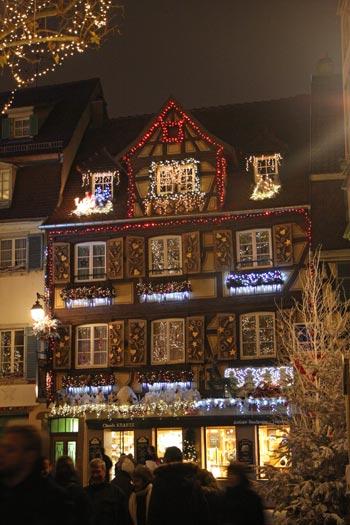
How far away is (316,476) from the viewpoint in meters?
15.4

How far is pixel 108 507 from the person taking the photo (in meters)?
8.49

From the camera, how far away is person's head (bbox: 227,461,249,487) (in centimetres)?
836

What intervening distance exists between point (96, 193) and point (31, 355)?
5.83 m

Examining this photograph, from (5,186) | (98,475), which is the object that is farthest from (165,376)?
(98,475)

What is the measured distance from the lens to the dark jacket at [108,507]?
8445mm

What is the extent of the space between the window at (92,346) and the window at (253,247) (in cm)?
490

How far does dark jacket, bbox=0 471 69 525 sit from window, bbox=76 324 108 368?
23.5 metres

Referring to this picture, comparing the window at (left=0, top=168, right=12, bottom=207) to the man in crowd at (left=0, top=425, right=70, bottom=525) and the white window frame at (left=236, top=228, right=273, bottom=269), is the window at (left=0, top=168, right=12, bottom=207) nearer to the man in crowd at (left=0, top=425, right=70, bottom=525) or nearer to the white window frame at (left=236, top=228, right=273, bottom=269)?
the white window frame at (left=236, top=228, right=273, bottom=269)

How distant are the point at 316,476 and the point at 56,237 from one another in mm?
15922

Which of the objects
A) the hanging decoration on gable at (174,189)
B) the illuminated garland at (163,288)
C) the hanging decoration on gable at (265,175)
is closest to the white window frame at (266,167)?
the hanging decoration on gable at (265,175)

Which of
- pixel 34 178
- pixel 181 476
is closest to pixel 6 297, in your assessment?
pixel 34 178

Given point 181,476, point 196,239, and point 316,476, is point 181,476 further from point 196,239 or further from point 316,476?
point 196,239

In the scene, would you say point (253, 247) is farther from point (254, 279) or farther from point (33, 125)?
point (33, 125)

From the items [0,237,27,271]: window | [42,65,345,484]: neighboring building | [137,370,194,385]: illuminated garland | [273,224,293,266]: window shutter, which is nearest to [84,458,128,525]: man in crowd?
[42,65,345,484]: neighboring building
